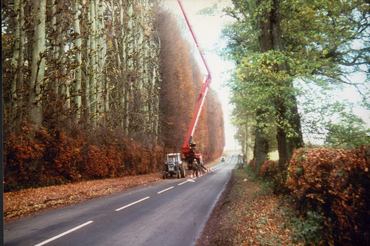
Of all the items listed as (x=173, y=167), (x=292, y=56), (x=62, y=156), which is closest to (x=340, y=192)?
(x=292, y=56)

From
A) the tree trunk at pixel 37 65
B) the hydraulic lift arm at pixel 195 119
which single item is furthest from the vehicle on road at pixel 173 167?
the tree trunk at pixel 37 65

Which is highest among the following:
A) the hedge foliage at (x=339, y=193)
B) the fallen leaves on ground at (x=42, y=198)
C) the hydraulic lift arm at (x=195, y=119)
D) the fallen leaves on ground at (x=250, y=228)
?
the hydraulic lift arm at (x=195, y=119)

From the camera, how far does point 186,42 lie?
40594mm

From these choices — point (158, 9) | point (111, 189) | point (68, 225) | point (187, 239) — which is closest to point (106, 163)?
point (111, 189)

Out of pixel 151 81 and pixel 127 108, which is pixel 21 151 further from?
pixel 151 81

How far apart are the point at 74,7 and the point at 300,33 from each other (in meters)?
14.1

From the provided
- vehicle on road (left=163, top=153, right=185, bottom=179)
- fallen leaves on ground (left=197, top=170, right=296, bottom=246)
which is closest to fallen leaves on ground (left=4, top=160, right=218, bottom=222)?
fallen leaves on ground (left=197, top=170, right=296, bottom=246)

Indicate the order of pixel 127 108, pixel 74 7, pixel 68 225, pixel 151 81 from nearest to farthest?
1. pixel 68 225
2. pixel 74 7
3. pixel 127 108
4. pixel 151 81

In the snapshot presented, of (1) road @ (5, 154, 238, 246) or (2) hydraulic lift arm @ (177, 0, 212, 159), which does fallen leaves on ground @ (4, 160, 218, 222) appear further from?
(2) hydraulic lift arm @ (177, 0, 212, 159)

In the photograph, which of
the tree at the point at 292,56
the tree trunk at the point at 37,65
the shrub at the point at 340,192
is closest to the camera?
the shrub at the point at 340,192

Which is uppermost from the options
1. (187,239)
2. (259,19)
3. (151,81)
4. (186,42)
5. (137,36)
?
(186,42)

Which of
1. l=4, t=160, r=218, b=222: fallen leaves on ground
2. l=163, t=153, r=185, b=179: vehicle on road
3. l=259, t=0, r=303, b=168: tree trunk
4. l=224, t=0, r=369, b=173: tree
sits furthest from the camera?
l=163, t=153, r=185, b=179: vehicle on road

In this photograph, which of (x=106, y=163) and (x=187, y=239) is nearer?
(x=187, y=239)

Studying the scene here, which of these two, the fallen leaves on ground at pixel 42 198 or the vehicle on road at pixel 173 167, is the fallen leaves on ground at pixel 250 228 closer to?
the fallen leaves on ground at pixel 42 198
